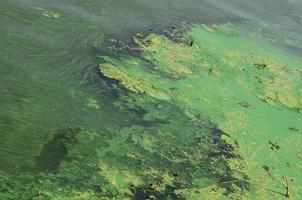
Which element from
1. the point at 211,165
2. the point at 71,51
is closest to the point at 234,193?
the point at 211,165

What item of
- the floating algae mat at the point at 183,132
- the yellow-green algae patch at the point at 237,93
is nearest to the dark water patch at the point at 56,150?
the floating algae mat at the point at 183,132

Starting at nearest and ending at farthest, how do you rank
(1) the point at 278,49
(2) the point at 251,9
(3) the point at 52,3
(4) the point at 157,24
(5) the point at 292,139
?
1. (5) the point at 292,139
2. (3) the point at 52,3
3. (4) the point at 157,24
4. (1) the point at 278,49
5. (2) the point at 251,9

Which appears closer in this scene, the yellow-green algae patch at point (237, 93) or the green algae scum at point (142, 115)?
the green algae scum at point (142, 115)

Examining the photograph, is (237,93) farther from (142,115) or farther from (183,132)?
(142,115)

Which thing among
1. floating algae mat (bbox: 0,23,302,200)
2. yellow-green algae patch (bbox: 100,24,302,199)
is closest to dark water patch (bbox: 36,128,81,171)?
floating algae mat (bbox: 0,23,302,200)

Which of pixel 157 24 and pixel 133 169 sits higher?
pixel 157 24

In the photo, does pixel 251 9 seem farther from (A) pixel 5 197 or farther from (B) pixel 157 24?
(A) pixel 5 197

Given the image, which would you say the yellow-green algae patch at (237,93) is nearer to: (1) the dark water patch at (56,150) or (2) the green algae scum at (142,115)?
(2) the green algae scum at (142,115)
